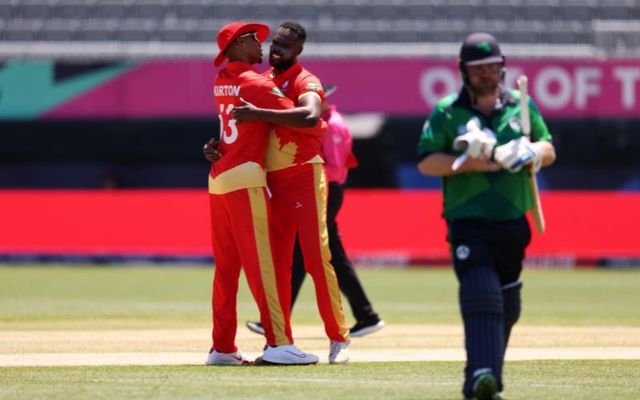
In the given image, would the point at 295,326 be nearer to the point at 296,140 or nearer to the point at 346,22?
the point at 296,140

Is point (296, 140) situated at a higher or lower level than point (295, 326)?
higher

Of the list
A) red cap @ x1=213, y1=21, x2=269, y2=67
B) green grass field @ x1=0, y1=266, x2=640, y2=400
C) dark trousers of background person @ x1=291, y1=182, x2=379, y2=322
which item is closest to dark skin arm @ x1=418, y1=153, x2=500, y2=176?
green grass field @ x1=0, y1=266, x2=640, y2=400

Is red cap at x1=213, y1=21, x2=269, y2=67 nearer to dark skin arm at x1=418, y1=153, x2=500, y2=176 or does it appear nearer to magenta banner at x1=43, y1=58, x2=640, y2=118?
dark skin arm at x1=418, y1=153, x2=500, y2=176

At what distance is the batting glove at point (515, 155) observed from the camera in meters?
7.50

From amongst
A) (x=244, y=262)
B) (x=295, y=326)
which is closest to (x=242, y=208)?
(x=244, y=262)

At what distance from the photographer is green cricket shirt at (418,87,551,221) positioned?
7.76 m

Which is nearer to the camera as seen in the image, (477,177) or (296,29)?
(477,177)

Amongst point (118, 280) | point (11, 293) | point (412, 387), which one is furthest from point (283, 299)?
point (118, 280)

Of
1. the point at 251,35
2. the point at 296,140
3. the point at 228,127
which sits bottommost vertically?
the point at 296,140

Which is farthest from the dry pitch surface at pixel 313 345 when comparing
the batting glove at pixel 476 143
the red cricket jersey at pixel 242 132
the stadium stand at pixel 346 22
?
the stadium stand at pixel 346 22

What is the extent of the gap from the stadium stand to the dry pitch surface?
523 inches

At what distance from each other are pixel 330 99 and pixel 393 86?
118 cm

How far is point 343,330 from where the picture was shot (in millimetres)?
9859

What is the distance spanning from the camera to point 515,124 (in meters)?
7.84
